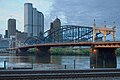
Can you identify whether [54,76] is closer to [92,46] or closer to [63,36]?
[92,46]

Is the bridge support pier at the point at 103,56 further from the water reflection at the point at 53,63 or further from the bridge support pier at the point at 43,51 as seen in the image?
the bridge support pier at the point at 43,51

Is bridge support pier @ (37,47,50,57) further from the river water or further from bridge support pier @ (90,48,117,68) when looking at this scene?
bridge support pier @ (90,48,117,68)

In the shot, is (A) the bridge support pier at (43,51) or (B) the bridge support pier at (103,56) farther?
(A) the bridge support pier at (43,51)

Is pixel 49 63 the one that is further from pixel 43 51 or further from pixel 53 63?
pixel 43 51

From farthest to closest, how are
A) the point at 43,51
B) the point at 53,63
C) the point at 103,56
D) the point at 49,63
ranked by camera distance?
1. the point at 43,51
2. the point at 49,63
3. the point at 53,63
4. the point at 103,56

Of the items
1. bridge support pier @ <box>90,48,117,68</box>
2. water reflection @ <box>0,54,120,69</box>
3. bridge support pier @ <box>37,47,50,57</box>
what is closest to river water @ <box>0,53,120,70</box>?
water reflection @ <box>0,54,120,69</box>

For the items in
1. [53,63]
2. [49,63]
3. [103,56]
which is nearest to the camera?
[103,56]

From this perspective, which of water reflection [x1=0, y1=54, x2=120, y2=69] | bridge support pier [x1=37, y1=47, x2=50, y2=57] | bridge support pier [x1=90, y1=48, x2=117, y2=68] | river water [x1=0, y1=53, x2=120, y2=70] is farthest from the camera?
bridge support pier [x1=37, y1=47, x2=50, y2=57]

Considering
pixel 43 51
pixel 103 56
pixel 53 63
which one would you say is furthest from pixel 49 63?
pixel 43 51

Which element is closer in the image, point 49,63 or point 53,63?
point 53,63

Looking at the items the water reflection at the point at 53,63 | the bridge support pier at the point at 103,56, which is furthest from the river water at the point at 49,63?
the bridge support pier at the point at 103,56

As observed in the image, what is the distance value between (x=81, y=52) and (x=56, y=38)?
21.0 m

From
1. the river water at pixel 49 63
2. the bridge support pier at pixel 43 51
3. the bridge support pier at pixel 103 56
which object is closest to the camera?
the river water at pixel 49 63

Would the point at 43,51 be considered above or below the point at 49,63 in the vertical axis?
above
